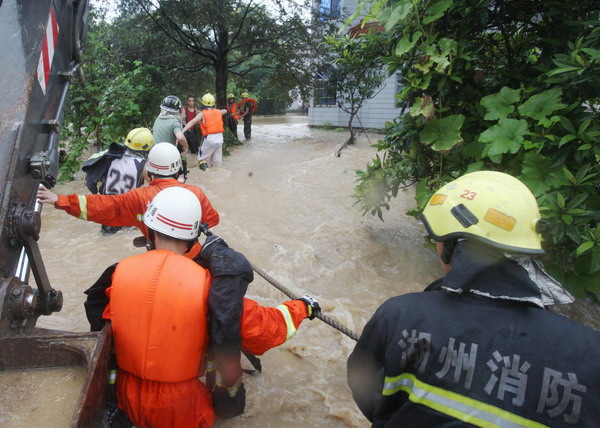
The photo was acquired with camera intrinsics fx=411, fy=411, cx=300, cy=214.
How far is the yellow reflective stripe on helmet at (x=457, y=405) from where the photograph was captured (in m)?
1.13

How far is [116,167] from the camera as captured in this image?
16.4 ft

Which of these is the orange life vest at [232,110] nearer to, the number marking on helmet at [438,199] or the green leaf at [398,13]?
the green leaf at [398,13]

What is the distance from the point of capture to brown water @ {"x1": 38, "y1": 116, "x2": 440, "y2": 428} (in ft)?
10.5

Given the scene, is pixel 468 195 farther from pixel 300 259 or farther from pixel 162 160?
pixel 300 259

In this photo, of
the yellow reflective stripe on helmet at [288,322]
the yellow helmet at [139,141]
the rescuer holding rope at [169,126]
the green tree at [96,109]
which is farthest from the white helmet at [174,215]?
the green tree at [96,109]

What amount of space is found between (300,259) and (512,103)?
3279mm

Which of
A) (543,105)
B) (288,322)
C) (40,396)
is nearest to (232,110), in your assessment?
(543,105)

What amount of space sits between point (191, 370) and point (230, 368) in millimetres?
199

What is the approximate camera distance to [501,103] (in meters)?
3.27

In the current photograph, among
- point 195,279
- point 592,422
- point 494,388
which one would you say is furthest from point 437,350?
point 195,279

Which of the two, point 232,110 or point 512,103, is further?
point 232,110

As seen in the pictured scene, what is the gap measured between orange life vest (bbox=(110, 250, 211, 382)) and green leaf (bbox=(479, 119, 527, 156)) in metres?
2.36

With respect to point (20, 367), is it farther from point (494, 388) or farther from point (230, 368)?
point (494, 388)

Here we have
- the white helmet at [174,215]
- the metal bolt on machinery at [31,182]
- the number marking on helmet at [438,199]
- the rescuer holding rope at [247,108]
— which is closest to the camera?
the number marking on helmet at [438,199]
